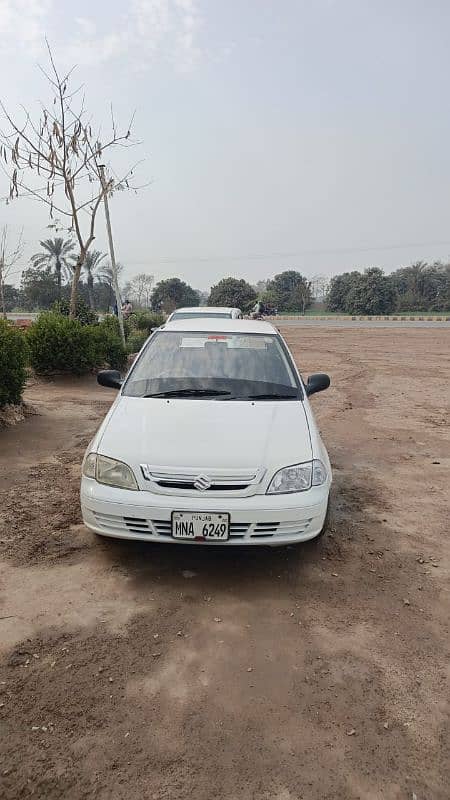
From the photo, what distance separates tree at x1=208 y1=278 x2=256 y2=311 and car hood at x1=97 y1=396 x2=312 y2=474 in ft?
170

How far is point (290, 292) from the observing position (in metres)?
65.7

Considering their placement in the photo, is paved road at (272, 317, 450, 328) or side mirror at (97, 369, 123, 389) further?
paved road at (272, 317, 450, 328)

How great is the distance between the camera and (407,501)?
4543 mm

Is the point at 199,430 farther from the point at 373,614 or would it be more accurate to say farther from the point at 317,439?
the point at 373,614

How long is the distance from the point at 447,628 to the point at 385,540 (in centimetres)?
103

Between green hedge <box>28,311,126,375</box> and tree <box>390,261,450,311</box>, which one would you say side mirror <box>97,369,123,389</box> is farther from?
tree <box>390,261,450,311</box>

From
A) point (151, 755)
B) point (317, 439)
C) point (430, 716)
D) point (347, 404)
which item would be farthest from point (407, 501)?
point (347, 404)

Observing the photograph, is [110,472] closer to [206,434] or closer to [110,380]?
[206,434]

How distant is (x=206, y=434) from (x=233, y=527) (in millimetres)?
612

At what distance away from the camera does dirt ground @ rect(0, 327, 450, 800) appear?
1.90m

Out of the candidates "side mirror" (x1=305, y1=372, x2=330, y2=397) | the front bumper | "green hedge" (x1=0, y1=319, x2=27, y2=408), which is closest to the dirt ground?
the front bumper

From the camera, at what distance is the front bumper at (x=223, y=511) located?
2.92 metres

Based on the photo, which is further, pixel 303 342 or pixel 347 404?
pixel 303 342

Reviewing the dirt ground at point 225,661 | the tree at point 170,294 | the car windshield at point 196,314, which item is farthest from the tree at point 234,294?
the dirt ground at point 225,661
